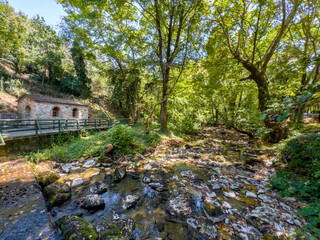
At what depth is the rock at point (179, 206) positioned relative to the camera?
2609 millimetres

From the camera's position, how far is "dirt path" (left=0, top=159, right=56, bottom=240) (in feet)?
5.80

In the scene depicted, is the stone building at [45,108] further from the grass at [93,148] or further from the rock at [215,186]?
the rock at [215,186]

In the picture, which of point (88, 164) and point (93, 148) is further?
point (93, 148)

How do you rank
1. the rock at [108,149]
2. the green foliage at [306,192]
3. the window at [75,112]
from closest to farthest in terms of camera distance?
the green foliage at [306,192]
the rock at [108,149]
the window at [75,112]

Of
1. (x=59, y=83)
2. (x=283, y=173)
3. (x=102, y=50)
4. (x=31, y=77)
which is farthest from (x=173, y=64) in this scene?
(x=31, y=77)

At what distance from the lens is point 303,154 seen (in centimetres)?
365

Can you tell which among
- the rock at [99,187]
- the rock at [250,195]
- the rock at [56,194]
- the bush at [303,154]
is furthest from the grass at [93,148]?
the bush at [303,154]

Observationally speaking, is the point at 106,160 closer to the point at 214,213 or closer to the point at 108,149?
the point at 108,149

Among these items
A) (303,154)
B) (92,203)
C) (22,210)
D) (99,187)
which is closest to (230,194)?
(303,154)

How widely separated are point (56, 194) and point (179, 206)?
2831 mm

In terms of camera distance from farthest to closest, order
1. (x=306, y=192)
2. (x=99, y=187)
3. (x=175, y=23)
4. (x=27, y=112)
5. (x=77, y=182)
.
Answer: (x=27, y=112) → (x=175, y=23) → (x=77, y=182) → (x=99, y=187) → (x=306, y=192)

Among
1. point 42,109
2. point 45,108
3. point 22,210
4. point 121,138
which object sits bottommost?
point 22,210

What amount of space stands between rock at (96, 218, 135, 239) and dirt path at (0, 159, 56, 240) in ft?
2.18

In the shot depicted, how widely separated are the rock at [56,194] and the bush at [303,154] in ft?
19.2
